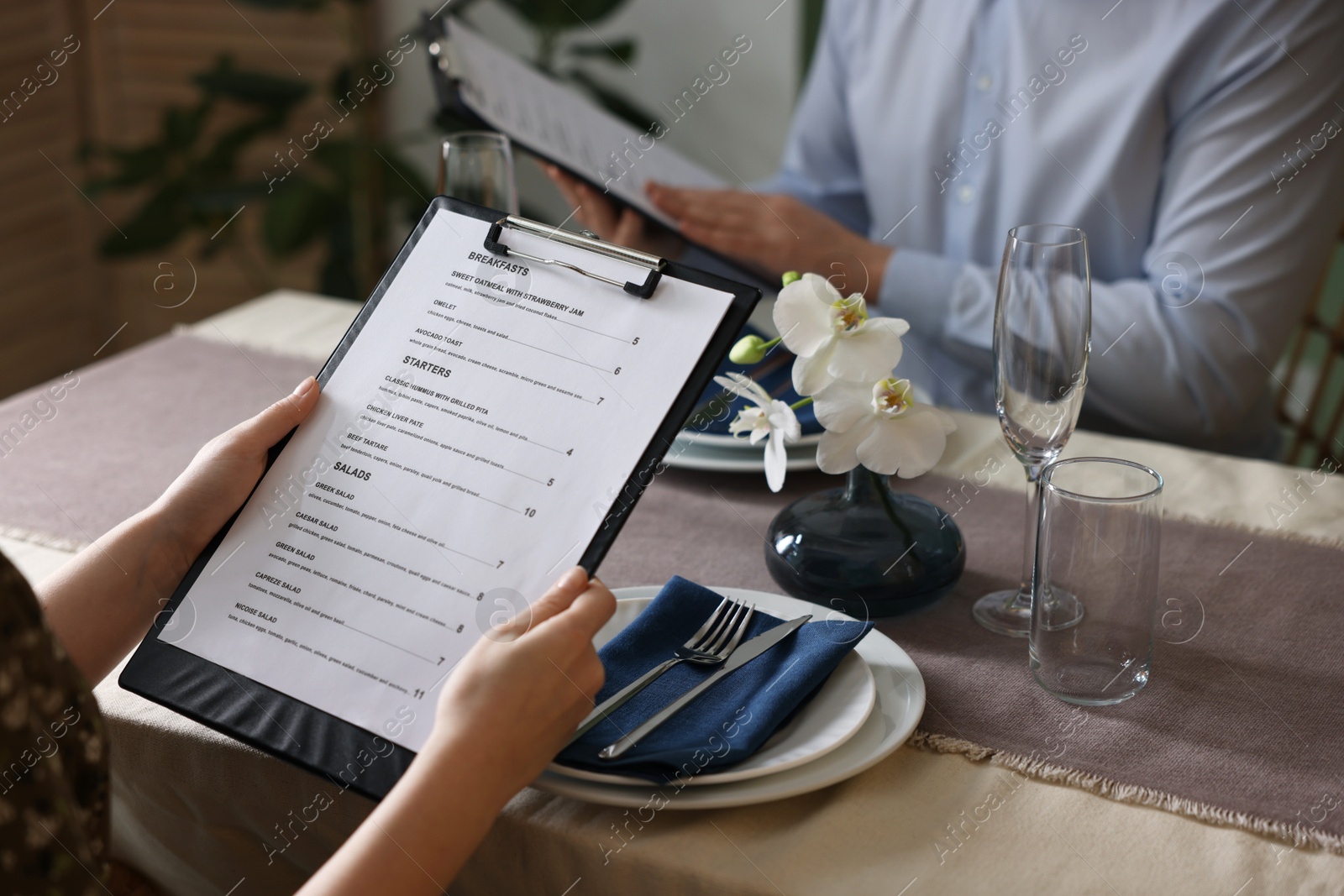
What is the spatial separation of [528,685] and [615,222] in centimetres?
82

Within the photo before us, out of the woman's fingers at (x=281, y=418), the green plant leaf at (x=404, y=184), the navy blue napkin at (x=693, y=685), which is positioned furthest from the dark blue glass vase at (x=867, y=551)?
the green plant leaf at (x=404, y=184)

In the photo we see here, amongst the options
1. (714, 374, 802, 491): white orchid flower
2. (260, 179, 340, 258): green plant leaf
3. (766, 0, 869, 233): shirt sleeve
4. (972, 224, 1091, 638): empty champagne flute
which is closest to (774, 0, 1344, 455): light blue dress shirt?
(766, 0, 869, 233): shirt sleeve

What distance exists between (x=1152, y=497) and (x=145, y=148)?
2.43 metres

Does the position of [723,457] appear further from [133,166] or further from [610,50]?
[133,166]

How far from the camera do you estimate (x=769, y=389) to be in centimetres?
105

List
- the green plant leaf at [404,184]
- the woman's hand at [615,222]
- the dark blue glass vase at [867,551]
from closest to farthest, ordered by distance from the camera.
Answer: the dark blue glass vase at [867,551] → the woman's hand at [615,222] → the green plant leaf at [404,184]

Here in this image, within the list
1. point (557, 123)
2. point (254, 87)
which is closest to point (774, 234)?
point (557, 123)

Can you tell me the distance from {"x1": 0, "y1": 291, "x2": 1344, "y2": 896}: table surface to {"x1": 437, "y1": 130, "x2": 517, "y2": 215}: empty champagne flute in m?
0.50

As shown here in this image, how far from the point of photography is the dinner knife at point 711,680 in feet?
1.91

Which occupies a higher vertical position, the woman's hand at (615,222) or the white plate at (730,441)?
the woman's hand at (615,222)

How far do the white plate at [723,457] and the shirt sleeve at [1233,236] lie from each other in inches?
18.2

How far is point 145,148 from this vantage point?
247 cm

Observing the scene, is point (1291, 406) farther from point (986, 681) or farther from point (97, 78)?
point (97, 78)

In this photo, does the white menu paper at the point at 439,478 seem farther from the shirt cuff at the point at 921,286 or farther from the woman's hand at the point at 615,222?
the shirt cuff at the point at 921,286
